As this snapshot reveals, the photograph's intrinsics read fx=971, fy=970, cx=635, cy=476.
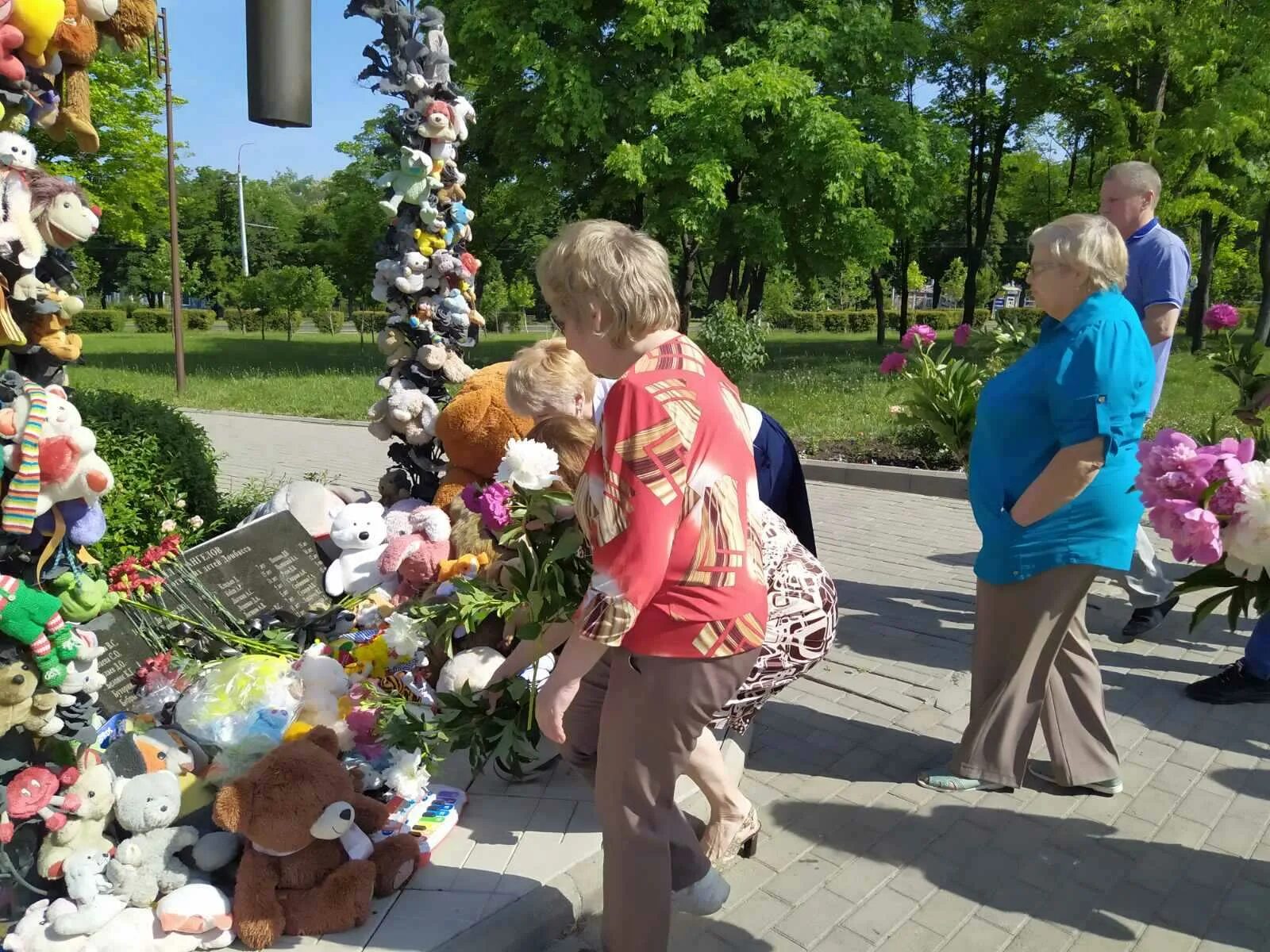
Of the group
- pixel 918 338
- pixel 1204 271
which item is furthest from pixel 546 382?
pixel 1204 271

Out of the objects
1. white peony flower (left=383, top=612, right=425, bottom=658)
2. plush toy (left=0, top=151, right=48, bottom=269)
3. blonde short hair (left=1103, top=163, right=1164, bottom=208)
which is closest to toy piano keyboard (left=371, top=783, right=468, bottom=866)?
white peony flower (left=383, top=612, right=425, bottom=658)

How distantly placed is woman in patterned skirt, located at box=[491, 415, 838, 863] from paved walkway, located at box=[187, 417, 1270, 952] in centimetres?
20

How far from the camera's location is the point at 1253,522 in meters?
2.41

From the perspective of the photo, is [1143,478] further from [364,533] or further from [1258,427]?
[364,533]

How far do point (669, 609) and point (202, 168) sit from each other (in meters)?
77.3

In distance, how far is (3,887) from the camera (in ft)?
8.59

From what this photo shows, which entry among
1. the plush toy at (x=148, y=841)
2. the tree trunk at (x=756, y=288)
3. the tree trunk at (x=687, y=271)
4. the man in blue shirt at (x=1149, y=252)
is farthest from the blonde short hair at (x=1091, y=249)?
the tree trunk at (x=756, y=288)

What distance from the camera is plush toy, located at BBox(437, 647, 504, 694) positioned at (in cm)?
355

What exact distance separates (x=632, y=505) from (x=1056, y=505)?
5.61 ft

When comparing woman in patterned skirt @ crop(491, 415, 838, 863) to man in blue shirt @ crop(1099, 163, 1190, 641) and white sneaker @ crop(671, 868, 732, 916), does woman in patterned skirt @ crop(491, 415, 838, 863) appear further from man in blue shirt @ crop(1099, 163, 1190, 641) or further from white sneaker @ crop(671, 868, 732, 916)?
man in blue shirt @ crop(1099, 163, 1190, 641)

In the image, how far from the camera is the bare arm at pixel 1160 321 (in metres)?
4.52

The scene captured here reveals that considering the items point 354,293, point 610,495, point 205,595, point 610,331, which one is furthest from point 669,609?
point 354,293

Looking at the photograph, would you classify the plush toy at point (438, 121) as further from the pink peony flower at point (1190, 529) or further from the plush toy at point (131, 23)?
the pink peony flower at point (1190, 529)

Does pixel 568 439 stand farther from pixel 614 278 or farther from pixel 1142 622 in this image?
pixel 1142 622
